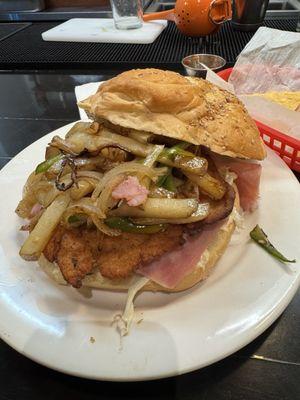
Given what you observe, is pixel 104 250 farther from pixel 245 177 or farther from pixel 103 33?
pixel 103 33

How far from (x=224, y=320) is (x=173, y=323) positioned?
0.50ft

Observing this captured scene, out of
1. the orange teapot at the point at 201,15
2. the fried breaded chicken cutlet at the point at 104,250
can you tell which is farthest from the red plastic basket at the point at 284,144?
the orange teapot at the point at 201,15

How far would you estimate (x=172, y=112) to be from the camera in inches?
50.2

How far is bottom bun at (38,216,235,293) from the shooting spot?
119cm

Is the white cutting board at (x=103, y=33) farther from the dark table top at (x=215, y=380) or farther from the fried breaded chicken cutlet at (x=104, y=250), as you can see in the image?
the dark table top at (x=215, y=380)

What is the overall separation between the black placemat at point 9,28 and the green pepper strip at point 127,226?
3.61 meters

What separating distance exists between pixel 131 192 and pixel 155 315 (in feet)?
A: 1.30

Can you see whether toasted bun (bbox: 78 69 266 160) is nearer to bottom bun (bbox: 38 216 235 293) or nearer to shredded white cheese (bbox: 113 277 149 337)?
bottom bun (bbox: 38 216 235 293)

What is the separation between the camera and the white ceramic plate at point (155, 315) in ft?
3.12

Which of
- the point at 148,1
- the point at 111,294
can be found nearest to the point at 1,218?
the point at 111,294

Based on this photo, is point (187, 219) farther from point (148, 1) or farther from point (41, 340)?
point (148, 1)

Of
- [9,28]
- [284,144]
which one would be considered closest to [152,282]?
[284,144]

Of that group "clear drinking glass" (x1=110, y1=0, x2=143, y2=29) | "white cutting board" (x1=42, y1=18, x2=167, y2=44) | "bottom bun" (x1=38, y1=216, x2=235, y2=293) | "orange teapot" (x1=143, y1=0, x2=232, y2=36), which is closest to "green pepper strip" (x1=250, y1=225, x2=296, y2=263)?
"bottom bun" (x1=38, y1=216, x2=235, y2=293)

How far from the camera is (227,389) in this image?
0.98m
